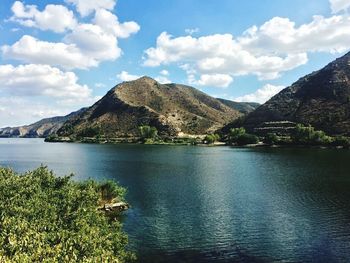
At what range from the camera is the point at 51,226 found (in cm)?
3231

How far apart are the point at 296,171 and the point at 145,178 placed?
45649 millimetres

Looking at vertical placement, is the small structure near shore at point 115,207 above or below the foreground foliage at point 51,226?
below

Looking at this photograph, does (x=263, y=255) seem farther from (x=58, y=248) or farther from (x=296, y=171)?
(x=296, y=171)

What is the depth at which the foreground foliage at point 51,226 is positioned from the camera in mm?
25250

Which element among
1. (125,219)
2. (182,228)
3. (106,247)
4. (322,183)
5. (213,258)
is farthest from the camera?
(322,183)

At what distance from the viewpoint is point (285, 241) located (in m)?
48.4

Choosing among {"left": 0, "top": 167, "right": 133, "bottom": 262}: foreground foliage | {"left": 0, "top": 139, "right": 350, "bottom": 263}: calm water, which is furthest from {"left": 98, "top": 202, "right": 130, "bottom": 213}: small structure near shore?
{"left": 0, "top": 167, "right": 133, "bottom": 262}: foreground foliage

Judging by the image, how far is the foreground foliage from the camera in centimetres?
2525

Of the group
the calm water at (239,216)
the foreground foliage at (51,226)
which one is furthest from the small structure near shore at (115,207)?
the foreground foliage at (51,226)

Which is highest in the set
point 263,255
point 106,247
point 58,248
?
point 58,248

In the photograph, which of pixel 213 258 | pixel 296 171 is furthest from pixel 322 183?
pixel 213 258

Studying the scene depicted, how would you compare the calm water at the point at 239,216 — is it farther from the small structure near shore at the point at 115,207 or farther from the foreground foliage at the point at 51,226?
the foreground foliage at the point at 51,226

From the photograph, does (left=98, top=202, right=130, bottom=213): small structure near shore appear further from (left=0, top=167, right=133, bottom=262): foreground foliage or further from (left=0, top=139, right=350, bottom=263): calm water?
(left=0, top=167, right=133, bottom=262): foreground foliage

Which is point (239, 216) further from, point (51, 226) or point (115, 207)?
point (51, 226)
